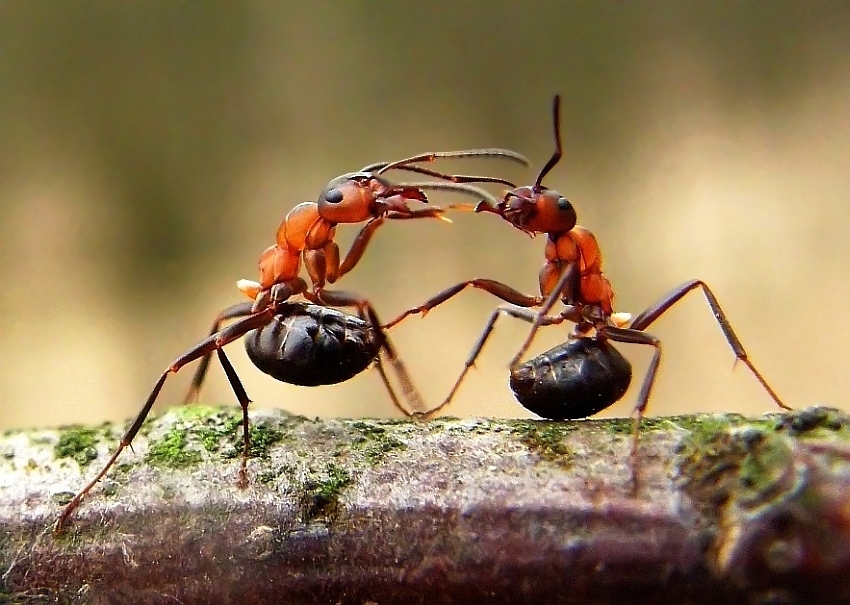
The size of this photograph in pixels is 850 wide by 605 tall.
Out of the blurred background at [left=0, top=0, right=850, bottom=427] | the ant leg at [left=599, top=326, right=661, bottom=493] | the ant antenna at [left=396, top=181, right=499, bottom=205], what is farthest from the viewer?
the blurred background at [left=0, top=0, right=850, bottom=427]

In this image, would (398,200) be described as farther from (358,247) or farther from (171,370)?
(171,370)

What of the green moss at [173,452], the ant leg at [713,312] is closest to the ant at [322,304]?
the green moss at [173,452]

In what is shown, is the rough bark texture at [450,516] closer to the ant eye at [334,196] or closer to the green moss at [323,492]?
the green moss at [323,492]

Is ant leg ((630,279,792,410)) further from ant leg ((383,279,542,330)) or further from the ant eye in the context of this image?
the ant eye

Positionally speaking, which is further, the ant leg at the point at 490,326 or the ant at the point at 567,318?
the ant leg at the point at 490,326

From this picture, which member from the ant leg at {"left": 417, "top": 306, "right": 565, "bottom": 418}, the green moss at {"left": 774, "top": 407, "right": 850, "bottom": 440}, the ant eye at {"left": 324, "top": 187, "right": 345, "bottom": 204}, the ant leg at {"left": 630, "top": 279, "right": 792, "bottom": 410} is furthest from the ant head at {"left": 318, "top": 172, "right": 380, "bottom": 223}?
the green moss at {"left": 774, "top": 407, "right": 850, "bottom": 440}

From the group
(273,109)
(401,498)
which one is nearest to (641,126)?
(273,109)

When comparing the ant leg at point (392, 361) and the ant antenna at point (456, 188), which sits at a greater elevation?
the ant antenna at point (456, 188)

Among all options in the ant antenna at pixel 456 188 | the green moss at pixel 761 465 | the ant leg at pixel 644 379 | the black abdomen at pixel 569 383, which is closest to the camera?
the green moss at pixel 761 465
